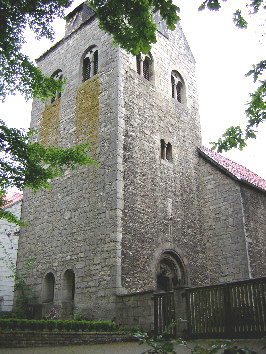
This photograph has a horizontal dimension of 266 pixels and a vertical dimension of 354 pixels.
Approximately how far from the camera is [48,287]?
15727 millimetres

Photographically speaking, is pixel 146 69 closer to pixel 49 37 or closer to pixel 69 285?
pixel 49 37

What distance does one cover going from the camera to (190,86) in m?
20.8

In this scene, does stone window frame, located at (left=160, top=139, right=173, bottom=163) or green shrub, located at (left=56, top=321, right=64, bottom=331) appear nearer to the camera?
green shrub, located at (left=56, top=321, right=64, bottom=331)

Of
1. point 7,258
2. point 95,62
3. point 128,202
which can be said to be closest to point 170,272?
point 128,202

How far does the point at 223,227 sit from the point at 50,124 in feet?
33.0

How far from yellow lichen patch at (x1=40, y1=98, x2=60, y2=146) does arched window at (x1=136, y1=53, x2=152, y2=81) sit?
15.4 feet

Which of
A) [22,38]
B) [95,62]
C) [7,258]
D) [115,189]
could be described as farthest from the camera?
[7,258]

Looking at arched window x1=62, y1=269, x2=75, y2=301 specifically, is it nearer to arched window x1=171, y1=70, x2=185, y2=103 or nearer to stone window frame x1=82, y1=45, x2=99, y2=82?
stone window frame x1=82, y1=45, x2=99, y2=82

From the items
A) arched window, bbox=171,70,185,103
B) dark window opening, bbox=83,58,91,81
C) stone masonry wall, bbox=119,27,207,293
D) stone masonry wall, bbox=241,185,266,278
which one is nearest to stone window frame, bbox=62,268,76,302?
stone masonry wall, bbox=119,27,207,293

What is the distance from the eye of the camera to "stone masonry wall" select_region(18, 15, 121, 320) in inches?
526

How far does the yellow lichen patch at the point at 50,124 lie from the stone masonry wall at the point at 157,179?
4.53 metres

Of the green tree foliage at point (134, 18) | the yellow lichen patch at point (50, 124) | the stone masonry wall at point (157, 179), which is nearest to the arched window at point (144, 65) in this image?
the stone masonry wall at point (157, 179)

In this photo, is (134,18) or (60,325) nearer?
(134,18)

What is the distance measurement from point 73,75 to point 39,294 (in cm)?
1076
